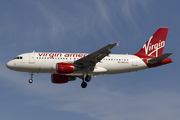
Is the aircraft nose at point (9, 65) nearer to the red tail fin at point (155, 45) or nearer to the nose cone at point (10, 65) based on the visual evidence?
the nose cone at point (10, 65)

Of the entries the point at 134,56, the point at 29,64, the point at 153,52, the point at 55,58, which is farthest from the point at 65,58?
the point at 153,52

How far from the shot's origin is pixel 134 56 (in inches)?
1630

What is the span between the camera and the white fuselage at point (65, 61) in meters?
38.6

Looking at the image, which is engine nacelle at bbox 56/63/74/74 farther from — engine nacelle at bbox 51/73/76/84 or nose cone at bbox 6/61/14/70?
nose cone at bbox 6/61/14/70

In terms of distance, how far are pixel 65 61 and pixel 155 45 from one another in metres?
13.8

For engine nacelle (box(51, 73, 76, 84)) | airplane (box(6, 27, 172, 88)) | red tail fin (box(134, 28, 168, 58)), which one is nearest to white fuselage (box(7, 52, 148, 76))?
airplane (box(6, 27, 172, 88))

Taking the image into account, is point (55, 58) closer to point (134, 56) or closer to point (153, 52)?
point (134, 56)

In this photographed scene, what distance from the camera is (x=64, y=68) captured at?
37.7 meters

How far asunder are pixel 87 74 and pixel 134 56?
7.08m

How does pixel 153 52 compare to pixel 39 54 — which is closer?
pixel 39 54

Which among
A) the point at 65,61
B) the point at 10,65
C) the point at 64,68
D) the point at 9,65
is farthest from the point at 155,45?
the point at 9,65

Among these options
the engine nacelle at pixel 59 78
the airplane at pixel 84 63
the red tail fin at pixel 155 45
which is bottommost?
the engine nacelle at pixel 59 78

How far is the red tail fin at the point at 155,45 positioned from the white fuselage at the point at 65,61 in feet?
7.41

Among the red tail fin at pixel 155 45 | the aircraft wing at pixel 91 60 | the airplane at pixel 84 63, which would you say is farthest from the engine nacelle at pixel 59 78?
the red tail fin at pixel 155 45
